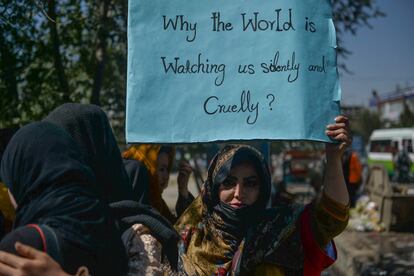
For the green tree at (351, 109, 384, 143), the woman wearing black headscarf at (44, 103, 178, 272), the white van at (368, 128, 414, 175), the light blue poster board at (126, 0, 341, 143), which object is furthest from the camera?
the green tree at (351, 109, 384, 143)

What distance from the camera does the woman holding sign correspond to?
6.88ft

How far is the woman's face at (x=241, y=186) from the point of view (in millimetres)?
2292

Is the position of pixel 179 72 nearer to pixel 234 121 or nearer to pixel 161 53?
pixel 161 53

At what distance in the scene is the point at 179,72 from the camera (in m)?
2.02

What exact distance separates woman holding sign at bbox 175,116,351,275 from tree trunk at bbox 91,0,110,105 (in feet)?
6.71

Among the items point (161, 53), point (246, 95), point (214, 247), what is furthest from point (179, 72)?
point (214, 247)

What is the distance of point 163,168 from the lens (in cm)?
325

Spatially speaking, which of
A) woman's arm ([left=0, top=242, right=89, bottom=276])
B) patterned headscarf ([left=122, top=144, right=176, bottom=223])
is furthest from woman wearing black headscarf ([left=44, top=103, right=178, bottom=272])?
patterned headscarf ([left=122, top=144, right=176, bottom=223])

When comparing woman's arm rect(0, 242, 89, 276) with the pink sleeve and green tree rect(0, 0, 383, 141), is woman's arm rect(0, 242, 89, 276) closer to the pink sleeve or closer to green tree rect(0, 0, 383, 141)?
the pink sleeve

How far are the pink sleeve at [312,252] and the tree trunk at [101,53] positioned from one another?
2.50m

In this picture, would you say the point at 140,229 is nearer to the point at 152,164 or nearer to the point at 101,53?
the point at 152,164

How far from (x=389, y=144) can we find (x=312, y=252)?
2301cm

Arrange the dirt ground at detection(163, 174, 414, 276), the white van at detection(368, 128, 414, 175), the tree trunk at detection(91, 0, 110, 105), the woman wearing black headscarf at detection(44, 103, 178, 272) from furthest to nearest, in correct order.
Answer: the white van at detection(368, 128, 414, 175) → the dirt ground at detection(163, 174, 414, 276) → the tree trunk at detection(91, 0, 110, 105) → the woman wearing black headscarf at detection(44, 103, 178, 272)

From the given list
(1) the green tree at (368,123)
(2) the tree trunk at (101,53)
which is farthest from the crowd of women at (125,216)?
(1) the green tree at (368,123)
